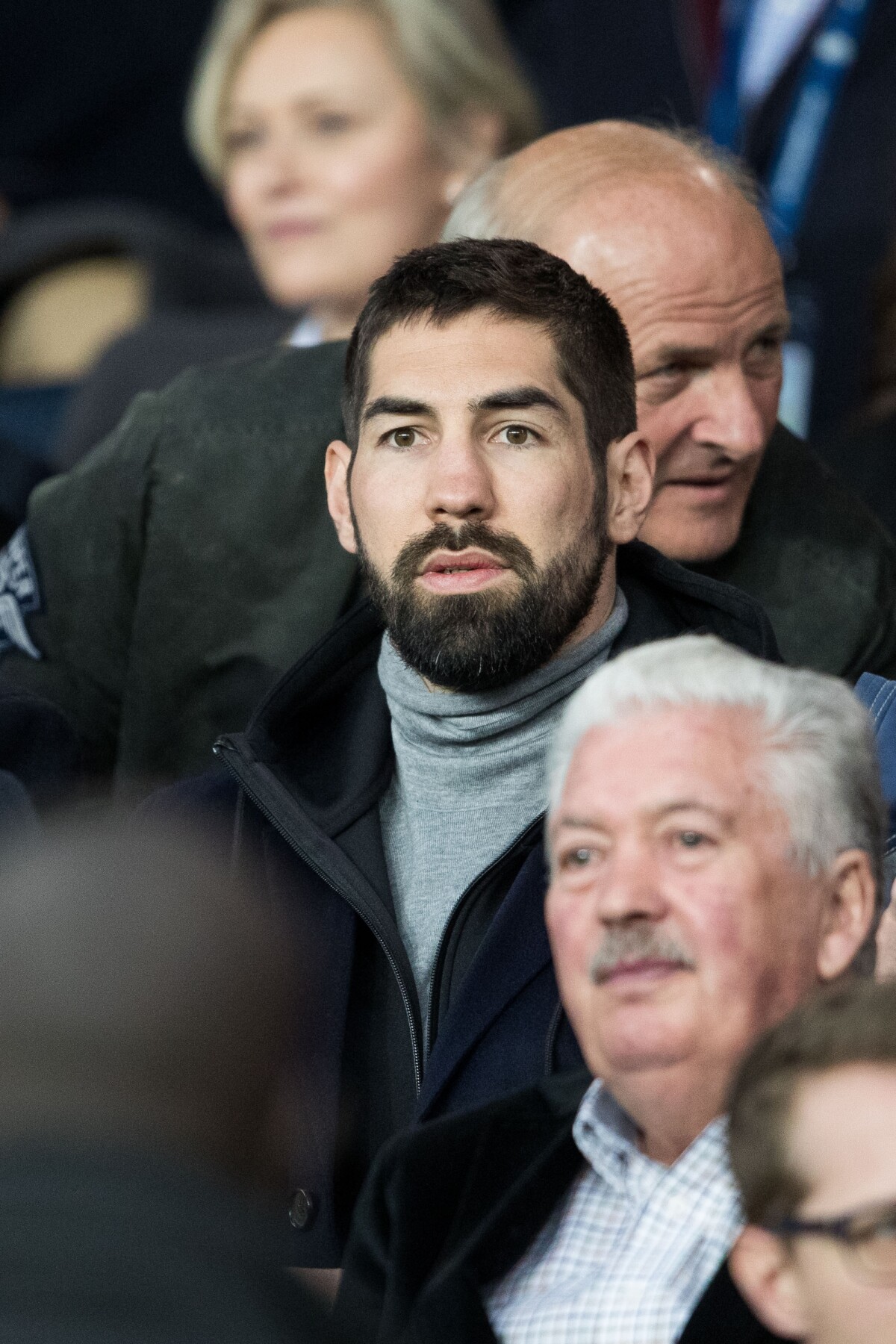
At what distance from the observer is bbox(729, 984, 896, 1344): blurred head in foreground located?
38.4 inches

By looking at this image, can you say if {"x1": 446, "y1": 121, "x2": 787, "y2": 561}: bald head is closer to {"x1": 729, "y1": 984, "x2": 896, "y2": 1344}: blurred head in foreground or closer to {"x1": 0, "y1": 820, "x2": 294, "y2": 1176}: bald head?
{"x1": 0, "y1": 820, "x2": 294, "y2": 1176}: bald head

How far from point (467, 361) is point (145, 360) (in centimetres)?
147

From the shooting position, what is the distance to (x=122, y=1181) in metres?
1.05

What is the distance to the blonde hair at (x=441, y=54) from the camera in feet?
8.82

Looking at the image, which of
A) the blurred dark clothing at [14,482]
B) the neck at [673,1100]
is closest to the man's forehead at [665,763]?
the neck at [673,1100]

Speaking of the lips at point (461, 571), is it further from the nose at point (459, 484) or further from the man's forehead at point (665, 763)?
the man's forehead at point (665, 763)

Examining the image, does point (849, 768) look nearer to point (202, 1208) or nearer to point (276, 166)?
point (202, 1208)

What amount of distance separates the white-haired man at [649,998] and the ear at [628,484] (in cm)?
33

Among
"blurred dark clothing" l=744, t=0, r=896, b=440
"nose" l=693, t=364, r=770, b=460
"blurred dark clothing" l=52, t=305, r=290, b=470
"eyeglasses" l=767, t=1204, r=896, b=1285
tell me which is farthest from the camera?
"blurred dark clothing" l=744, t=0, r=896, b=440

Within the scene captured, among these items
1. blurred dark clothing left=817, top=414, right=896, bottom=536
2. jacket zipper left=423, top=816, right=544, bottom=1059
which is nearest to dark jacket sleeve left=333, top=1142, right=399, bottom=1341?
jacket zipper left=423, top=816, right=544, bottom=1059

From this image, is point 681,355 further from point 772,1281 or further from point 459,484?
point 772,1281

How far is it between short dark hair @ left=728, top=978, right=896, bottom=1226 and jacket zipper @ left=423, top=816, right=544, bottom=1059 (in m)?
0.45

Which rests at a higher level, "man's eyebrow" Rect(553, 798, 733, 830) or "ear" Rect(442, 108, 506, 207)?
"man's eyebrow" Rect(553, 798, 733, 830)

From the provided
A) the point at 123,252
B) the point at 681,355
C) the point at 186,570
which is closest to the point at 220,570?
the point at 186,570
